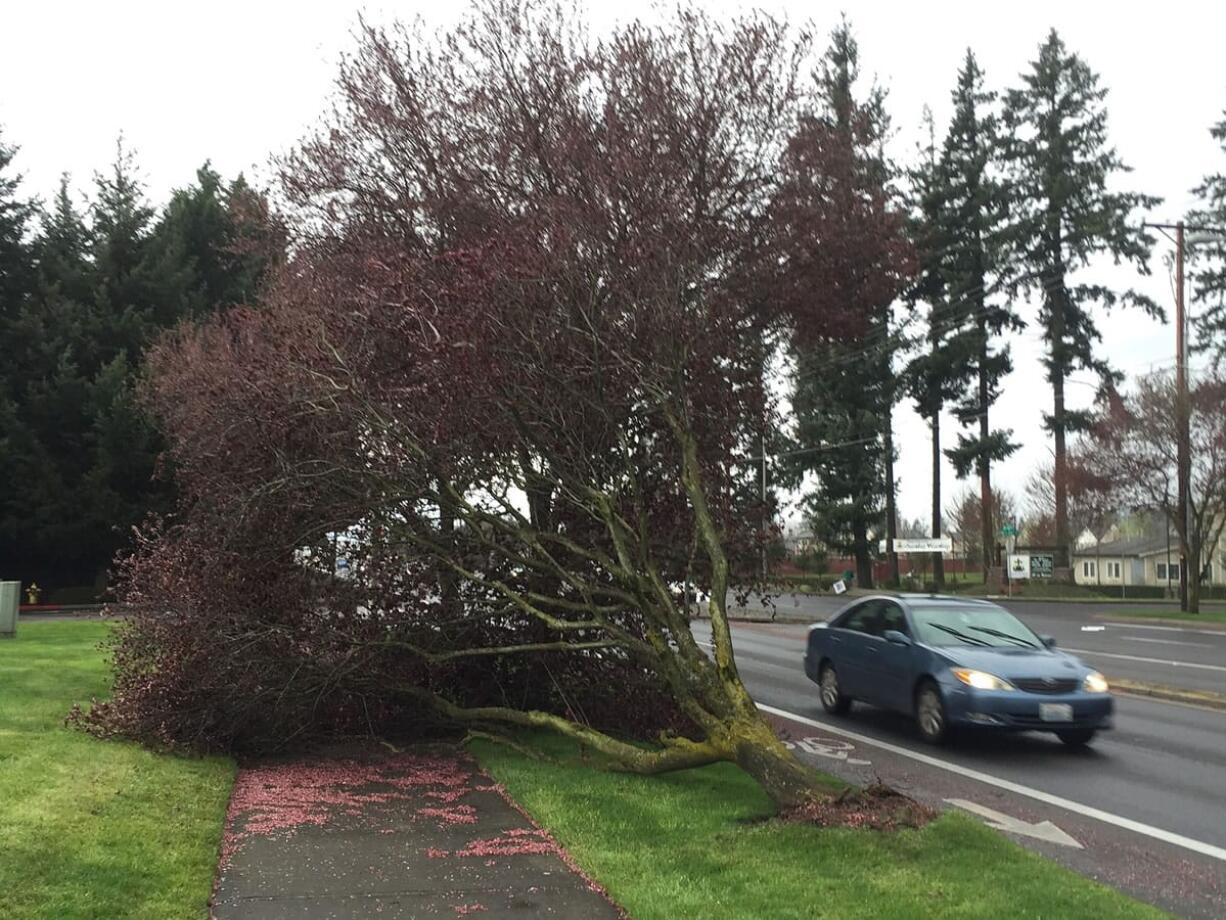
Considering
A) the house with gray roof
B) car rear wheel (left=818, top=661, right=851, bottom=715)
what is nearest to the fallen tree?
car rear wheel (left=818, top=661, right=851, bottom=715)

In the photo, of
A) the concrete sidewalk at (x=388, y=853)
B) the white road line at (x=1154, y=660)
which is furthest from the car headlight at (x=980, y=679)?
the white road line at (x=1154, y=660)

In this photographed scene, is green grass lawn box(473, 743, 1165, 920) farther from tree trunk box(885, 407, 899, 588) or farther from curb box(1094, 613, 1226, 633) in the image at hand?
tree trunk box(885, 407, 899, 588)

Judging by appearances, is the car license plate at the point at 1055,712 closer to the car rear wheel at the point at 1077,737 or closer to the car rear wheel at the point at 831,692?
the car rear wheel at the point at 1077,737

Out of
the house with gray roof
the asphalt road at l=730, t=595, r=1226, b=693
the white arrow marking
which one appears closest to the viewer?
the white arrow marking

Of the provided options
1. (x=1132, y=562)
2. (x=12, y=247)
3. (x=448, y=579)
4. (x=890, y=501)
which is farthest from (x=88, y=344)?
(x=1132, y=562)

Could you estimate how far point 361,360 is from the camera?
862 centimetres

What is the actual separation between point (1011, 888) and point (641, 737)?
4.76 m

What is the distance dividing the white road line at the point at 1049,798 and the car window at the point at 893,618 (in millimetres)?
1142

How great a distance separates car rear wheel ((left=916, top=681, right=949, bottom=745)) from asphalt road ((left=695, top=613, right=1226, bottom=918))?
16cm

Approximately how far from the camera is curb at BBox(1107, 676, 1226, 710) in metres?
12.7

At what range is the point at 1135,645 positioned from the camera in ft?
68.3

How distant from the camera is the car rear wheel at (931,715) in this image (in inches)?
393

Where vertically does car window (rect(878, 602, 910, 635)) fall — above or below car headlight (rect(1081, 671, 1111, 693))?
above

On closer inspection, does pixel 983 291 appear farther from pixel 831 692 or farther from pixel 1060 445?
pixel 831 692
